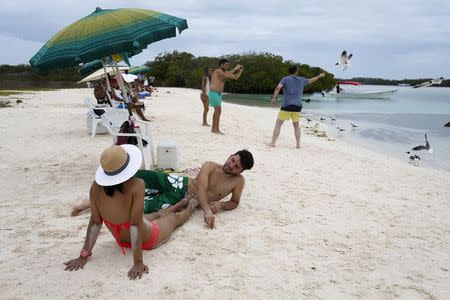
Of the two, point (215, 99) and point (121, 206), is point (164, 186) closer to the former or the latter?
point (121, 206)

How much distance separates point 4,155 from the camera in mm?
6902

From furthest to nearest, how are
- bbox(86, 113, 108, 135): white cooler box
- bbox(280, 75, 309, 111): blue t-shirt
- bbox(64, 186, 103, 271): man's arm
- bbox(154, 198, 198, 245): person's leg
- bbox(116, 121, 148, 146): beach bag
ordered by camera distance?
bbox(86, 113, 108, 135): white cooler box, bbox(280, 75, 309, 111): blue t-shirt, bbox(116, 121, 148, 146): beach bag, bbox(154, 198, 198, 245): person's leg, bbox(64, 186, 103, 271): man's arm

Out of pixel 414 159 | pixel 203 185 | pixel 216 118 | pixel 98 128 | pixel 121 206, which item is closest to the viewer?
pixel 121 206

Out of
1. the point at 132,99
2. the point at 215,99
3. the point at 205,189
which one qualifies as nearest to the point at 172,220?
the point at 205,189

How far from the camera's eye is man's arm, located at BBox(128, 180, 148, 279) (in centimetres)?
278

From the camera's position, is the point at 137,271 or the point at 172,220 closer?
the point at 137,271

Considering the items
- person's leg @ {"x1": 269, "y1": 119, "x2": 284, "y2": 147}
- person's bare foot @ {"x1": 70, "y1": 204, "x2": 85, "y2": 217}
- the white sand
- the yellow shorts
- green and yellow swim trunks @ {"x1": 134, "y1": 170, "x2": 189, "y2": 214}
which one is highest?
the yellow shorts

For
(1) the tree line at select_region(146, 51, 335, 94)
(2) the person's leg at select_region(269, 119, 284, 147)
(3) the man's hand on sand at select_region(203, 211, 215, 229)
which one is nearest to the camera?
(3) the man's hand on sand at select_region(203, 211, 215, 229)

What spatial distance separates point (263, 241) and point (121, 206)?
1.45 meters

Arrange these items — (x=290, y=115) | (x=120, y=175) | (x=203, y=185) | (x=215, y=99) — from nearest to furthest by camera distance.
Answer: (x=120, y=175) < (x=203, y=185) < (x=290, y=115) < (x=215, y=99)

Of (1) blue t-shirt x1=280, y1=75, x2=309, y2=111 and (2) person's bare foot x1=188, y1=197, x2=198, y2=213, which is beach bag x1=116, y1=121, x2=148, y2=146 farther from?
(1) blue t-shirt x1=280, y1=75, x2=309, y2=111

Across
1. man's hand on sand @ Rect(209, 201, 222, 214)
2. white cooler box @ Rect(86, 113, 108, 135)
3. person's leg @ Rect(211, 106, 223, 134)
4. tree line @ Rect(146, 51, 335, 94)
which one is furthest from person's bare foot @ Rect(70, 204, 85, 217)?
tree line @ Rect(146, 51, 335, 94)

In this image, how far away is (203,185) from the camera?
4.06 m

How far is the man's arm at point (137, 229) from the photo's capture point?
109 inches
